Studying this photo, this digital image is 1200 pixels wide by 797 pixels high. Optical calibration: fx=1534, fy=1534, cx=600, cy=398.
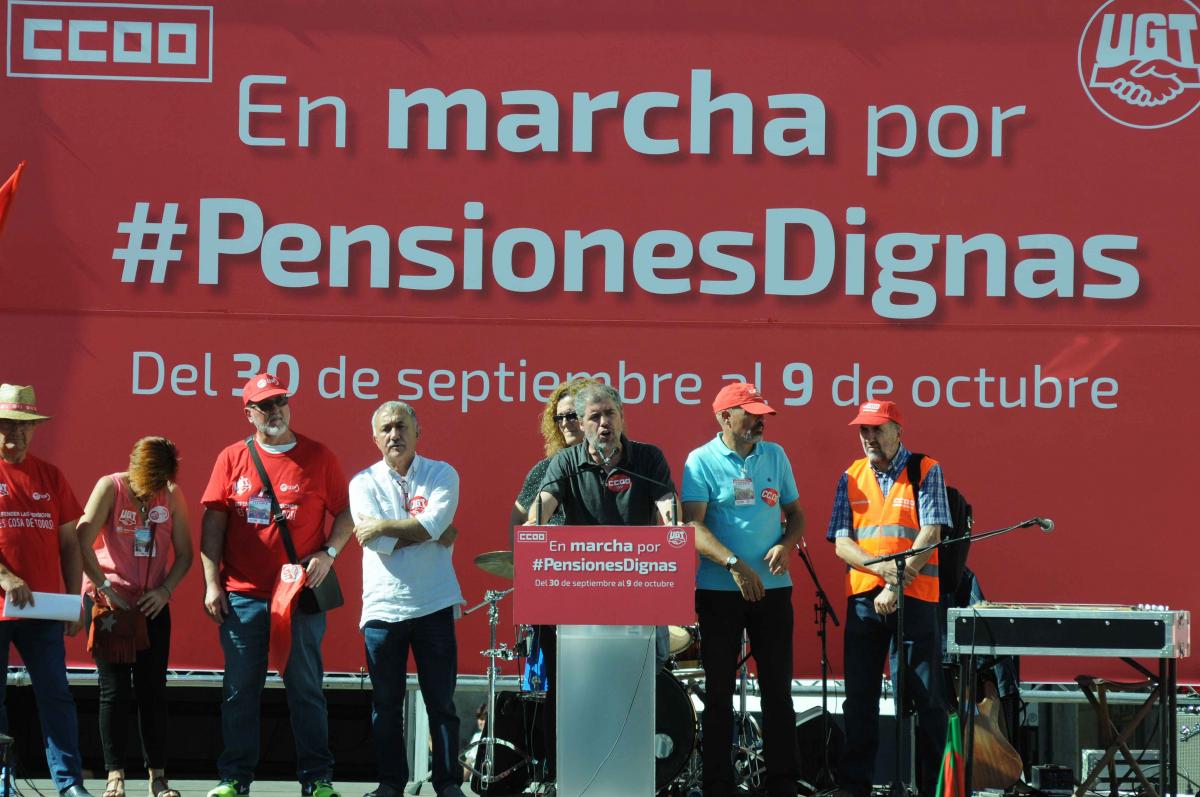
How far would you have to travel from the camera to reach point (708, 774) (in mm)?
5645

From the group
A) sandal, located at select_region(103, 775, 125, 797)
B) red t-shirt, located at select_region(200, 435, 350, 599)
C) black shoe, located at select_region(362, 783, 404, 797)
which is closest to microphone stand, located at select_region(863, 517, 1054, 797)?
black shoe, located at select_region(362, 783, 404, 797)

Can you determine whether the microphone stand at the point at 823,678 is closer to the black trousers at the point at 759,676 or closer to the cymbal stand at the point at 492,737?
the black trousers at the point at 759,676

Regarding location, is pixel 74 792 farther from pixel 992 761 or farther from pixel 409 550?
pixel 992 761

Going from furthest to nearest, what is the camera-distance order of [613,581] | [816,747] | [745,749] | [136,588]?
[816,747], [745,749], [136,588], [613,581]

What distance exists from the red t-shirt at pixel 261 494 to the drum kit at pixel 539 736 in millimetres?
676

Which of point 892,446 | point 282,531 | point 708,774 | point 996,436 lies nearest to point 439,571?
point 282,531

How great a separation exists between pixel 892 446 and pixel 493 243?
2.00 meters

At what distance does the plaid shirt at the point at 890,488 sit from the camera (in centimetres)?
582

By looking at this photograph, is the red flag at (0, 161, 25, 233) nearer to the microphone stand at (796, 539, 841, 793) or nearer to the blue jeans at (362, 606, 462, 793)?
the blue jeans at (362, 606, 462, 793)

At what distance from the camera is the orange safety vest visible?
5.84 m

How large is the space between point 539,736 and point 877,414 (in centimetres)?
180

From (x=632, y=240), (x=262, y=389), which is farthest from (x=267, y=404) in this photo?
(x=632, y=240)

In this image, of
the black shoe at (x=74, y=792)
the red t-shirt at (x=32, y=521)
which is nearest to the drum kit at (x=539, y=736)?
the black shoe at (x=74, y=792)

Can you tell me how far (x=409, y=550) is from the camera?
5.75 meters
